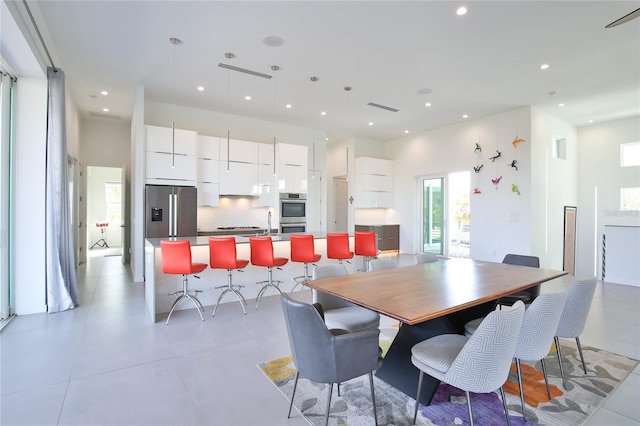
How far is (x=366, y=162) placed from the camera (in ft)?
29.1

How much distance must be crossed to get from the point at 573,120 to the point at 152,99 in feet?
30.3

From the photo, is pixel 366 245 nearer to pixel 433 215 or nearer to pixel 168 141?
pixel 168 141

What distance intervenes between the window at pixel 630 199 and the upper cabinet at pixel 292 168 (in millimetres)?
7137

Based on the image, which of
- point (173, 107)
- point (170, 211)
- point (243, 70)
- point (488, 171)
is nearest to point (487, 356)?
point (243, 70)

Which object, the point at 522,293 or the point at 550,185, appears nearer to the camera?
the point at 522,293

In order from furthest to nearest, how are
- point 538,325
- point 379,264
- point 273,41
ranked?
point 273,41
point 379,264
point 538,325

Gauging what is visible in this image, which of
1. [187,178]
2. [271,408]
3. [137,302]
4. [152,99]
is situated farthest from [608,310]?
[152,99]

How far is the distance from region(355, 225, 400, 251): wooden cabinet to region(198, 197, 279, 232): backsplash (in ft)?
9.33

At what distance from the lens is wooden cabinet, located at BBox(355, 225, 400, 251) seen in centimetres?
889

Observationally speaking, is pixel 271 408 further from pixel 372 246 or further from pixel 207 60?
pixel 207 60

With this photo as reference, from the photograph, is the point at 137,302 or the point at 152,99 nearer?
the point at 137,302

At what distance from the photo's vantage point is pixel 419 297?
6.88ft

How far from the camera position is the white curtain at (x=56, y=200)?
3965 millimetres

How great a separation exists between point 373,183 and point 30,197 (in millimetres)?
7240
